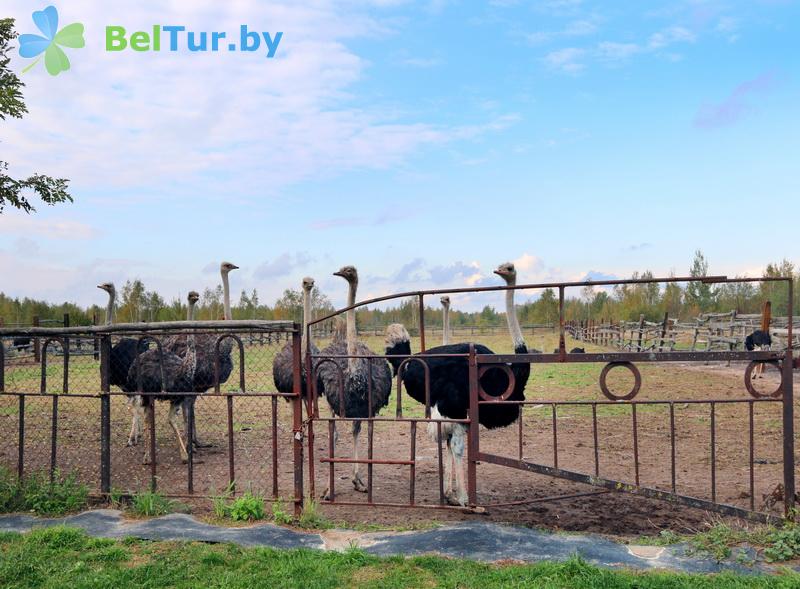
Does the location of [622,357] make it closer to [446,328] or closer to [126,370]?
[446,328]

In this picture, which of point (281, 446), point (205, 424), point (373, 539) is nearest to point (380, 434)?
point (281, 446)

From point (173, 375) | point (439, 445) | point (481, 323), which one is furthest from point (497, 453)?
point (481, 323)

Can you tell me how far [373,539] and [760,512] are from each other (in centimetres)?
308

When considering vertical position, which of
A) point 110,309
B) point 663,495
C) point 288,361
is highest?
point 110,309

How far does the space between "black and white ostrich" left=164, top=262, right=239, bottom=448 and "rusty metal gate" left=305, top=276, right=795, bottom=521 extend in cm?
139

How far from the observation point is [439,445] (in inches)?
229

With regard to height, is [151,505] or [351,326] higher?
[351,326]

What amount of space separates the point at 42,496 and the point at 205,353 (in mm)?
2687

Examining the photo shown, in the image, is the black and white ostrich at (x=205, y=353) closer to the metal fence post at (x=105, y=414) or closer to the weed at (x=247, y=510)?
the metal fence post at (x=105, y=414)

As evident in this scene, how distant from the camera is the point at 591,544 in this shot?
507 cm

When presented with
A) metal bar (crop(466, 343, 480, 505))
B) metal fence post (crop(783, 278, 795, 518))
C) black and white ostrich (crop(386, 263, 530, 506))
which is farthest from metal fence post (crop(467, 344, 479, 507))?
metal fence post (crop(783, 278, 795, 518))

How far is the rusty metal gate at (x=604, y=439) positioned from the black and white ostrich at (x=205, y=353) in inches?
54.6

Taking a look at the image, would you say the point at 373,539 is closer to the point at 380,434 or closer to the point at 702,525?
the point at 702,525

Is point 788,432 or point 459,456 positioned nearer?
point 788,432
